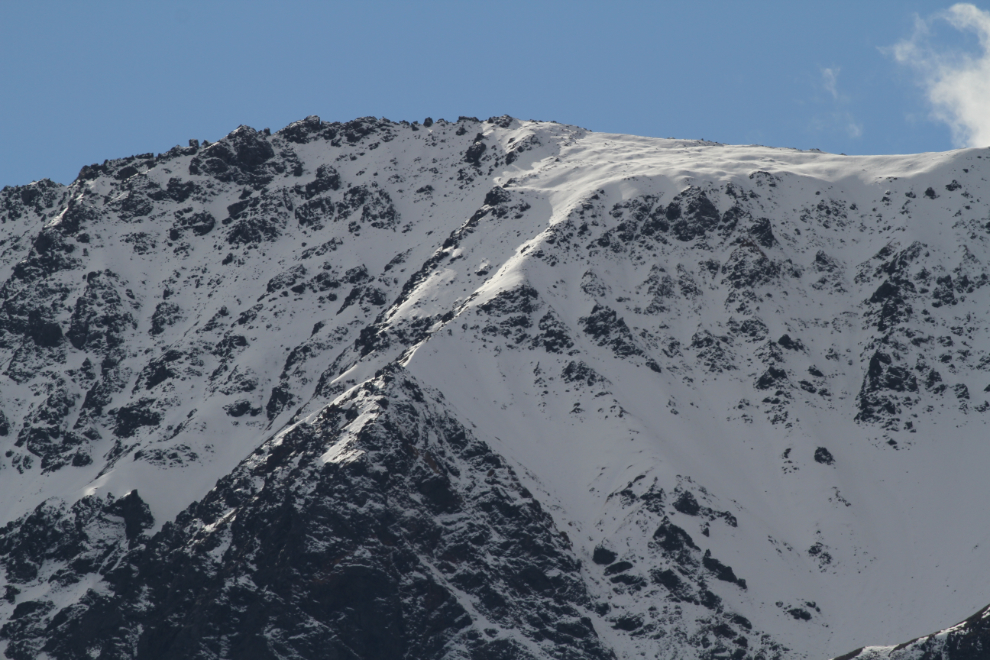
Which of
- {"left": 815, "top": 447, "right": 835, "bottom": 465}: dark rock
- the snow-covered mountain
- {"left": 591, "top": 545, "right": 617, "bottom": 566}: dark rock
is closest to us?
the snow-covered mountain

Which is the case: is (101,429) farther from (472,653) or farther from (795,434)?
(795,434)

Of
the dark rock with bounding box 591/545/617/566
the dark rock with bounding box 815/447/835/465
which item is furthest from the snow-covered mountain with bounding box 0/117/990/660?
the dark rock with bounding box 815/447/835/465

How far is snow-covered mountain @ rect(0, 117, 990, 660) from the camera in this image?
392 feet

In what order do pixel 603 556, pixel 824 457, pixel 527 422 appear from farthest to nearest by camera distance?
1. pixel 527 422
2. pixel 824 457
3. pixel 603 556

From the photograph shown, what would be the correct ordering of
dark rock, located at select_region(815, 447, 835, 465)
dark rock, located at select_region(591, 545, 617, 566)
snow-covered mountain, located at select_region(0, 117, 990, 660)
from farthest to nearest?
dark rock, located at select_region(815, 447, 835, 465), dark rock, located at select_region(591, 545, 617, 566), snow-covered mountain, located at select_region(0, 117, 990, 660)

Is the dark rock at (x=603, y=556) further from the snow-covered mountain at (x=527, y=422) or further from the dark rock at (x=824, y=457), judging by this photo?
the dark rock at (x=824, y=457)

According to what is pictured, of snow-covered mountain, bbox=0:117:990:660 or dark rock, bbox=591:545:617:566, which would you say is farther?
dark rock, bbox=591:545:617:566

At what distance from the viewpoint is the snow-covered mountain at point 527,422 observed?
392 ft

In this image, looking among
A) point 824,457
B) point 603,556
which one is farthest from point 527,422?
point 824,457

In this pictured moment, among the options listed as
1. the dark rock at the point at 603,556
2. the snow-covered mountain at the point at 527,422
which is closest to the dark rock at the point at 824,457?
the snow-covered mountain at the point at 527,422

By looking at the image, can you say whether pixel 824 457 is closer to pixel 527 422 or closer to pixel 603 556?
pixel 603 556

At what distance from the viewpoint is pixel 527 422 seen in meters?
139

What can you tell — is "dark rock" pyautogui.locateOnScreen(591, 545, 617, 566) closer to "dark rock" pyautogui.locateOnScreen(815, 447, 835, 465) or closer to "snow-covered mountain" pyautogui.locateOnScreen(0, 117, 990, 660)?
"snow-covered mountain" pyautogui.locateOnScreen(0, 117, 990, 660)

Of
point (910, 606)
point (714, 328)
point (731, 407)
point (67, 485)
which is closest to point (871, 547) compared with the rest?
point (910, 606)
